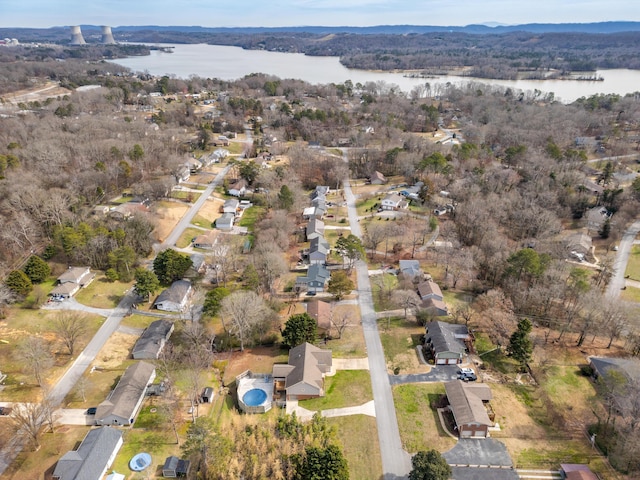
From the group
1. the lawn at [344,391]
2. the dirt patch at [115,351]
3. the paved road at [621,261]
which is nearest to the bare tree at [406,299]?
the lawn at [344,391]

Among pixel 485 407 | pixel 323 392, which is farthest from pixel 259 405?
pixel 485 407

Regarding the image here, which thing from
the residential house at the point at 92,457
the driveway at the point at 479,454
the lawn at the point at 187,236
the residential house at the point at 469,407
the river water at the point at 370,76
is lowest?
the lawn at the point at 187,236

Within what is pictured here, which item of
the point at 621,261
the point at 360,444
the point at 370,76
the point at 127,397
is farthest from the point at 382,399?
the point at 370,76

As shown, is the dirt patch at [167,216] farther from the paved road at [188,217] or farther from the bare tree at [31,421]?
the bare tree at [31,421]

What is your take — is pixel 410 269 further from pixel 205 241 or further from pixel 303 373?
pixel 205 241

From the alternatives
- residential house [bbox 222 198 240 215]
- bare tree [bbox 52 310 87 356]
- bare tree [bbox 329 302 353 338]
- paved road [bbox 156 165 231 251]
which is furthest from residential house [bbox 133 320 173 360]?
residential house [bbox 222 198 240 215]
